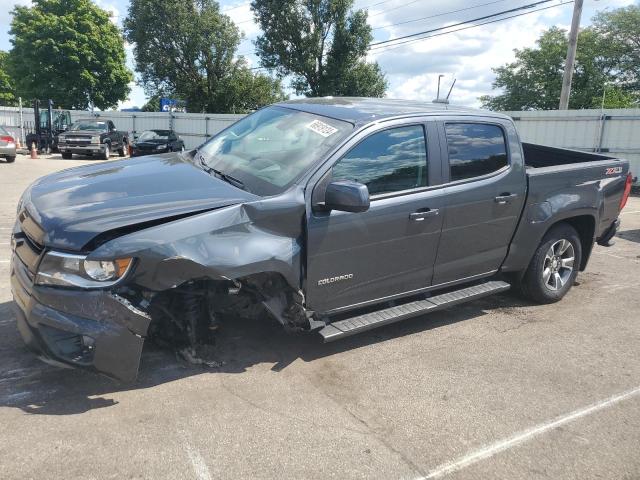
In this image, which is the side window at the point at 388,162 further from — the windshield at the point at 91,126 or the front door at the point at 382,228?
the windshield at the point at 91,126

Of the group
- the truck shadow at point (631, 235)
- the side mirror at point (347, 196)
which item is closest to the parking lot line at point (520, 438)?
the side mirror at point (347, 196)

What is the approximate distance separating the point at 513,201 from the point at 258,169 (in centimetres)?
235

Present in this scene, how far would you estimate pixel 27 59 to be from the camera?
38.3 metres

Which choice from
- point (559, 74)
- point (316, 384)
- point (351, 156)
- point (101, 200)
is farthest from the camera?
point (559, 74)

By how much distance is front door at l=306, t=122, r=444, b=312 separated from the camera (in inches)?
145

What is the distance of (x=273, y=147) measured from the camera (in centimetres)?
410

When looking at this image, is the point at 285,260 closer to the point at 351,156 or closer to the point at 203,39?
the point at 351,156

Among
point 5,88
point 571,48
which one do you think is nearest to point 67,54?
point 5,88

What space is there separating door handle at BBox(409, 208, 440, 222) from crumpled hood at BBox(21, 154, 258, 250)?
1.29 m

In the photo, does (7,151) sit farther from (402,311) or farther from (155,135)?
(402,311)

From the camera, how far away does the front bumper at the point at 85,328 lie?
2.94 metres

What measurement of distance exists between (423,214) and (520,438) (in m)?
1.74

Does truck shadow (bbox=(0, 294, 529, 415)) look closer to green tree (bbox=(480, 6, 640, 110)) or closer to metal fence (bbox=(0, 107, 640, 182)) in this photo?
metal fence (bbox=(0, 107, 640, 182))

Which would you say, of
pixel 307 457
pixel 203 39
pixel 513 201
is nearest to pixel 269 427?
pixel 307 457
